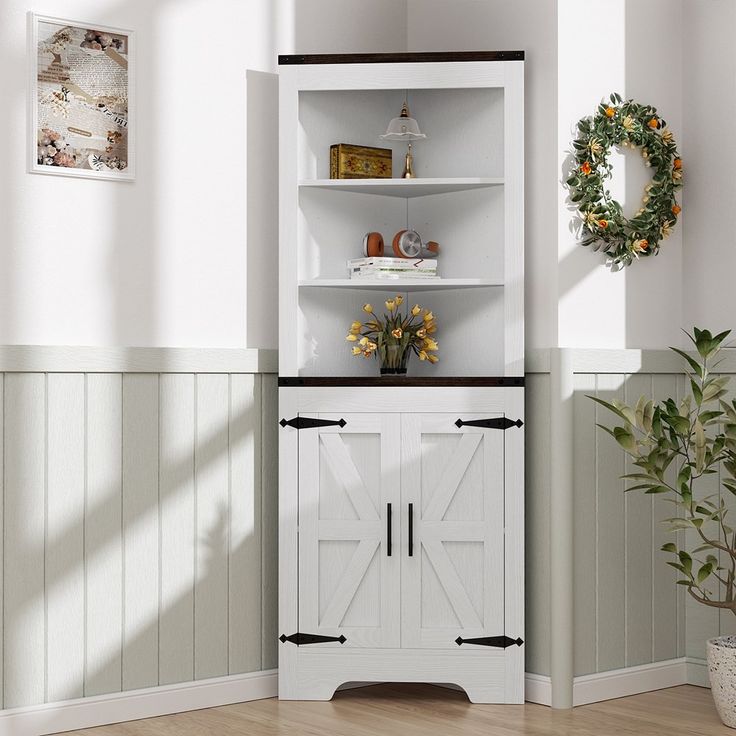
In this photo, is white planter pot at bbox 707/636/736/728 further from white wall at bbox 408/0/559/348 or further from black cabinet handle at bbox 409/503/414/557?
white wall at bbox 408/0/559/348

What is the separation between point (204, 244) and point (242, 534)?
0.92 m

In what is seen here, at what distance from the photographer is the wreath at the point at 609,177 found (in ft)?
12.1

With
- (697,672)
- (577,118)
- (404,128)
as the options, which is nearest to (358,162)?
(404,128)

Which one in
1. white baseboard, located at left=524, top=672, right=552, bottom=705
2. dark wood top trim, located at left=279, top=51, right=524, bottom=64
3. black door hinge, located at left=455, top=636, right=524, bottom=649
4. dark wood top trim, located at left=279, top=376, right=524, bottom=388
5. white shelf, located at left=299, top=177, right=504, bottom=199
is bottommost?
white baseboard, located at left=524, top=672, right=552, bottom=705

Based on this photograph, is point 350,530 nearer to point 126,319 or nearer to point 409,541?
point 409,541

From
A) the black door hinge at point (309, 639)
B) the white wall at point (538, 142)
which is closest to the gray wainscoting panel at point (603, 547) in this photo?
the white wall at point (538, 142)

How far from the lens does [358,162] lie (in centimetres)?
383

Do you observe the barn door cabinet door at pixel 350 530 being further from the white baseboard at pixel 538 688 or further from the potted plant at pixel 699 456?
the potted plant at pixel 699 456

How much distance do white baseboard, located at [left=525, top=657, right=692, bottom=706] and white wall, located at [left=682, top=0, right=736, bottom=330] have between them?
3.81ft

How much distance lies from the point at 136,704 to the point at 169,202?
4.94 ft

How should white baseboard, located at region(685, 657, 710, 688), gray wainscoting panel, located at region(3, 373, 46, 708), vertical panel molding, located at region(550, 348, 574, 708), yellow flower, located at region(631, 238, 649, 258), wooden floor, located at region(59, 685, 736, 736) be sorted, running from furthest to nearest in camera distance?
white baseboard, located at region(685, 657, 710, 688) < yellow flower, located at region(631, 238, 649, 258) < vertical panel molding, located at region(550, 348, 574, 708) < wooden floor, located at region(59, 685, 736, 736) < gray wainscoting panel, located at region(3, 373, 46, 708)

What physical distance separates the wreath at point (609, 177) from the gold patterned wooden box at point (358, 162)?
0.63 m

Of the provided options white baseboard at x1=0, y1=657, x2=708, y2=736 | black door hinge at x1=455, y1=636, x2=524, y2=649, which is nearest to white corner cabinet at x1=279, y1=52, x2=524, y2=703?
black door hinge at x1=455, y1=636, x2=524, y2=649

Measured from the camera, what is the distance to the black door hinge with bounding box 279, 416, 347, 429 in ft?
12.0
